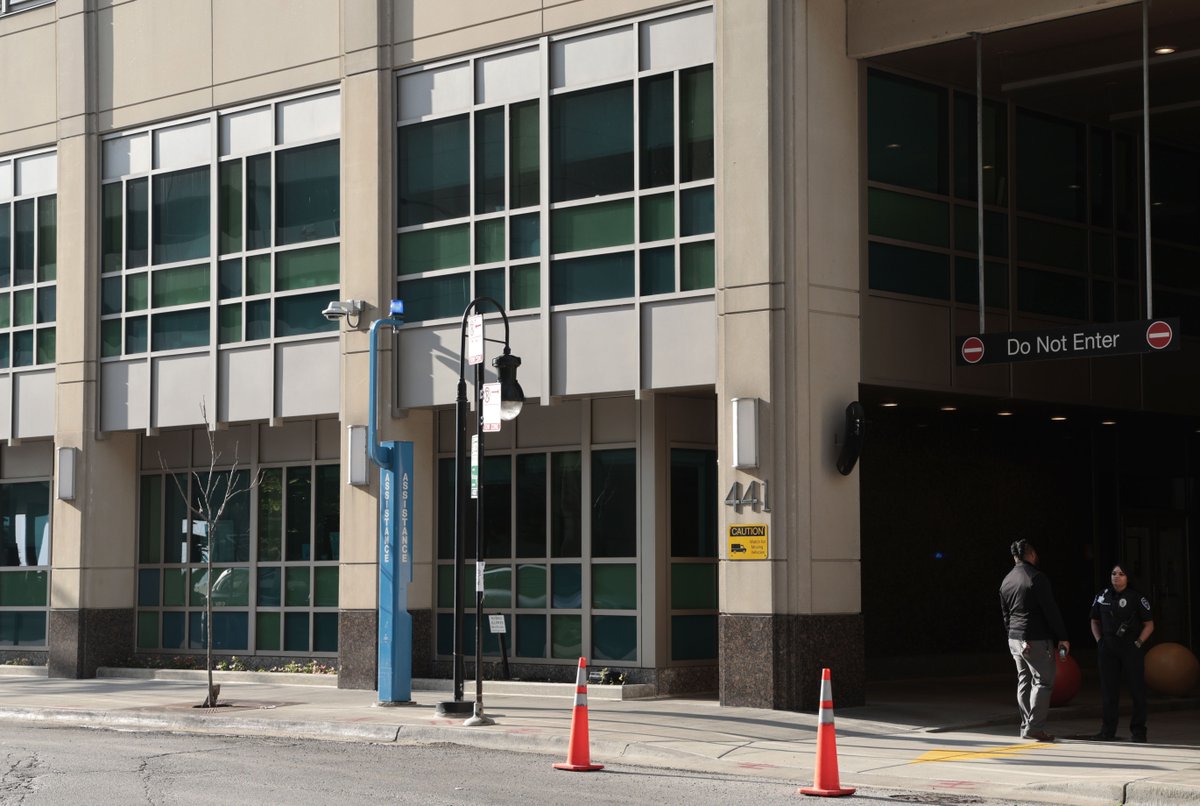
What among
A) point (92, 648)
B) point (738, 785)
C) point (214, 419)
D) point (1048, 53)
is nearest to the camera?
point (738, 785)

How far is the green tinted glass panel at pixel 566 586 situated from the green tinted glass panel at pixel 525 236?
4.39 m

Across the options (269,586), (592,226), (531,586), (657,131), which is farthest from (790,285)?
(269,586)

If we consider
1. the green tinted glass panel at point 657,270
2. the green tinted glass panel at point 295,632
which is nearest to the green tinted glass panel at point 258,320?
the green tinted glass panel at point 295,632

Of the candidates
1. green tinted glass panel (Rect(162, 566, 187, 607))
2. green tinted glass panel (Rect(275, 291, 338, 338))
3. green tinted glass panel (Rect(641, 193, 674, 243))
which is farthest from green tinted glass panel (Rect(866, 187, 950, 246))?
green tinted glass panel (Rect(162, 566, 187, 607))

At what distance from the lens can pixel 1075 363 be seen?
74.4ft

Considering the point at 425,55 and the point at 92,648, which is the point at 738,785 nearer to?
the point at 425,55

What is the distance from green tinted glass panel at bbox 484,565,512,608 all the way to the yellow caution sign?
4.79 metres

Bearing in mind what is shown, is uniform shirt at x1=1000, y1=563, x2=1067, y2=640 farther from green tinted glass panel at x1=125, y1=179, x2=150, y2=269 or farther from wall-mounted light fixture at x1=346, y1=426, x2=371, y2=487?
green tinted glass panel at x1=125, y1=179, x2=150, y2=269

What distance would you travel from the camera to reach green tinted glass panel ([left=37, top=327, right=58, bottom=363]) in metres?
27.5

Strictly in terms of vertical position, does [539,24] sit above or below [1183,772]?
above

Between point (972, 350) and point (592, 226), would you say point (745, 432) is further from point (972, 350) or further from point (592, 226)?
point (592, 226)

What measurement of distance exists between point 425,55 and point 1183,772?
570 inches

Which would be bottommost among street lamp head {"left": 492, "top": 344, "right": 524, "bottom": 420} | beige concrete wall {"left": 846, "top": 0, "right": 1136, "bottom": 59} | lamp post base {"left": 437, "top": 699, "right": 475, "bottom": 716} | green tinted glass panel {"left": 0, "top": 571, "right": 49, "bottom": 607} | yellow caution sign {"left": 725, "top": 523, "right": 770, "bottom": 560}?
lamp post base {"left": 437, "top": 699, "right": 475, "bottom": 716}

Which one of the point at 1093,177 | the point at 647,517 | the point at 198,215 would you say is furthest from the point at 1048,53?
the point at 198,215
